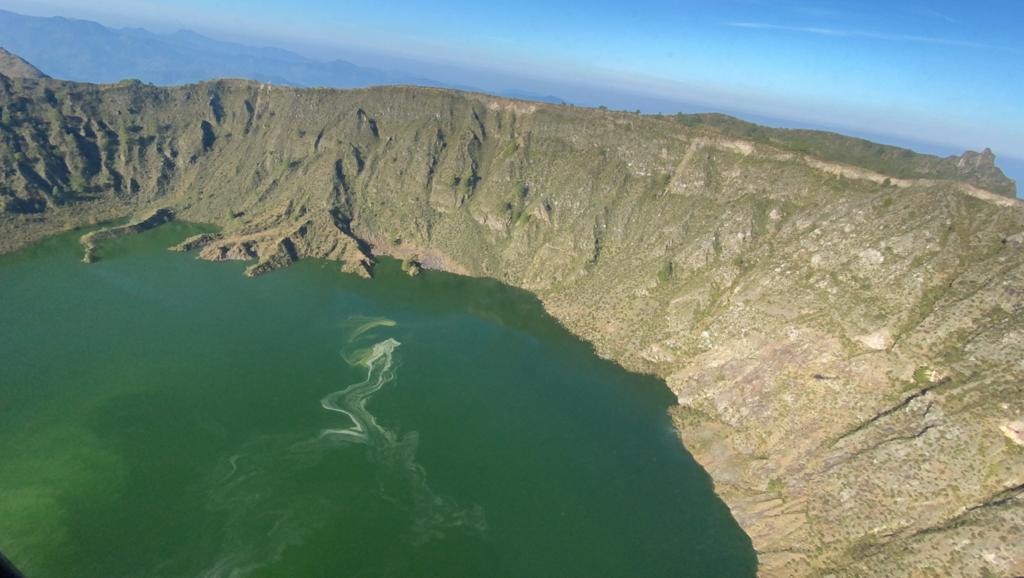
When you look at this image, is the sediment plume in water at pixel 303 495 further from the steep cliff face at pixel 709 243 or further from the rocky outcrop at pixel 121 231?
the rocky outcrop at pixel 121 231

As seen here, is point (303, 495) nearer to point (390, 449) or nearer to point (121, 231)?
point (390, 449)

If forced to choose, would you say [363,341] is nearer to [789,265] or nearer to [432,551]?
[432,551]

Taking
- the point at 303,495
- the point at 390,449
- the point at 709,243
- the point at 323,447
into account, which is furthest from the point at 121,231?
the point at 709,243

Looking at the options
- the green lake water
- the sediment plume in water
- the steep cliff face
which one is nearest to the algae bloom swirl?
the sediment plume in water

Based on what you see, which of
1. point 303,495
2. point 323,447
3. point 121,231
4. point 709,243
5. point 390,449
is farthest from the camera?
point 121,231

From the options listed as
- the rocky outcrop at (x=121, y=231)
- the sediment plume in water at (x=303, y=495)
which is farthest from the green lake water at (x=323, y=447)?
the rocky outcrop at (x=121, y=231)

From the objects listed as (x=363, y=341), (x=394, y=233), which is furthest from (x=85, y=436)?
(x=394, y=233)
